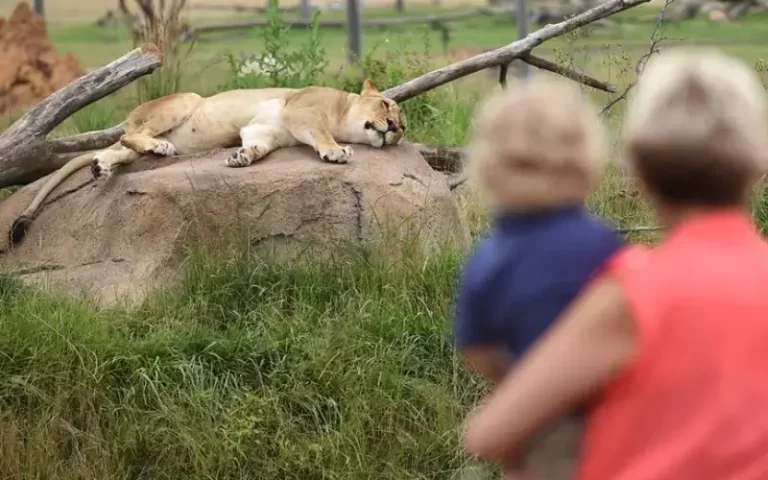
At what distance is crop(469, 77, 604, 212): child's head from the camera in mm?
1938

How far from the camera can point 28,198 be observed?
6.39 metres

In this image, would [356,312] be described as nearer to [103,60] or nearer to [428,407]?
[428,407]

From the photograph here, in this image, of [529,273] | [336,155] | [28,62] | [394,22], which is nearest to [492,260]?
[529,273]

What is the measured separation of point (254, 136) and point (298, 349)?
1.57 metres

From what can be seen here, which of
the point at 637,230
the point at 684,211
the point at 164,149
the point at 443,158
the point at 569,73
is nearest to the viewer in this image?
the point at 684,211

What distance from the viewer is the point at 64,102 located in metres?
6.25

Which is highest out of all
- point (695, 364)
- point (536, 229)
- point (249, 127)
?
point (536, 229)

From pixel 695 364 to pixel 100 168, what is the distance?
466 centimetres

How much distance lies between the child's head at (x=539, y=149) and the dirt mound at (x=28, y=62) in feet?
32.9

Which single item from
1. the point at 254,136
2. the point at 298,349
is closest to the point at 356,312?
the point at 298,349

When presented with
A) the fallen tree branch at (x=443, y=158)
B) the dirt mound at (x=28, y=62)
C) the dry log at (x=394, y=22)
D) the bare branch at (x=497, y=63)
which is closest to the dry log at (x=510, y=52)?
the bare branch at (x=497, y=63)

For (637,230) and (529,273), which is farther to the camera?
(637,230)

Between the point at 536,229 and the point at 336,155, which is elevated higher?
the point at 536,229

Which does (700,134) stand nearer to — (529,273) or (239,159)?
(529,273)
